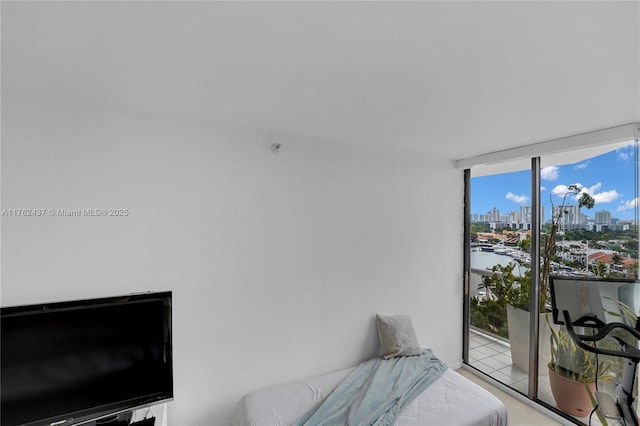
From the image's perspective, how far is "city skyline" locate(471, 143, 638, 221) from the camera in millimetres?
2404

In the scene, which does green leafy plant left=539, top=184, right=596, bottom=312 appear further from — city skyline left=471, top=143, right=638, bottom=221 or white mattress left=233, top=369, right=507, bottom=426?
white mattress left=233, top=369, right=507, bottom=426

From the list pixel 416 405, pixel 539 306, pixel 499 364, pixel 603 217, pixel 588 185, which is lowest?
pixel 499 364

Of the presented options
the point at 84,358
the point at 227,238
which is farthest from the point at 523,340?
the point at 84,358

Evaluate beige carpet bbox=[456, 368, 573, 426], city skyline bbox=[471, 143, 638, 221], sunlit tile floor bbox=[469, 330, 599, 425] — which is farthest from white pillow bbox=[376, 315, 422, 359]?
city skyline bbox=[471, 143, 638, 221]

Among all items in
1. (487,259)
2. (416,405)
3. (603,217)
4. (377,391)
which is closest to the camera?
(416,405)

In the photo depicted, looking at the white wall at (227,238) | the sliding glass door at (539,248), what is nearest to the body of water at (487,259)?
the sliding glass door at (539,248)

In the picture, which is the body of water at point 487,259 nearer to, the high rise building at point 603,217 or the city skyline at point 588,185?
the city skyline at point 588,185

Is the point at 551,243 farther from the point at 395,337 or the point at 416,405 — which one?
the point at 416,405

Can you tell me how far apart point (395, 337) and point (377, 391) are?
0.67m

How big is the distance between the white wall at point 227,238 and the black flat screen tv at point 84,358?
0.29 m

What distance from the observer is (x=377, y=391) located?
7.80 ft

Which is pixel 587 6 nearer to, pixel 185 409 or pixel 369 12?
pixel 369 12

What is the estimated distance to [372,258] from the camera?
309cm

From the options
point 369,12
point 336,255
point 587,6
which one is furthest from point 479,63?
point 336,255
